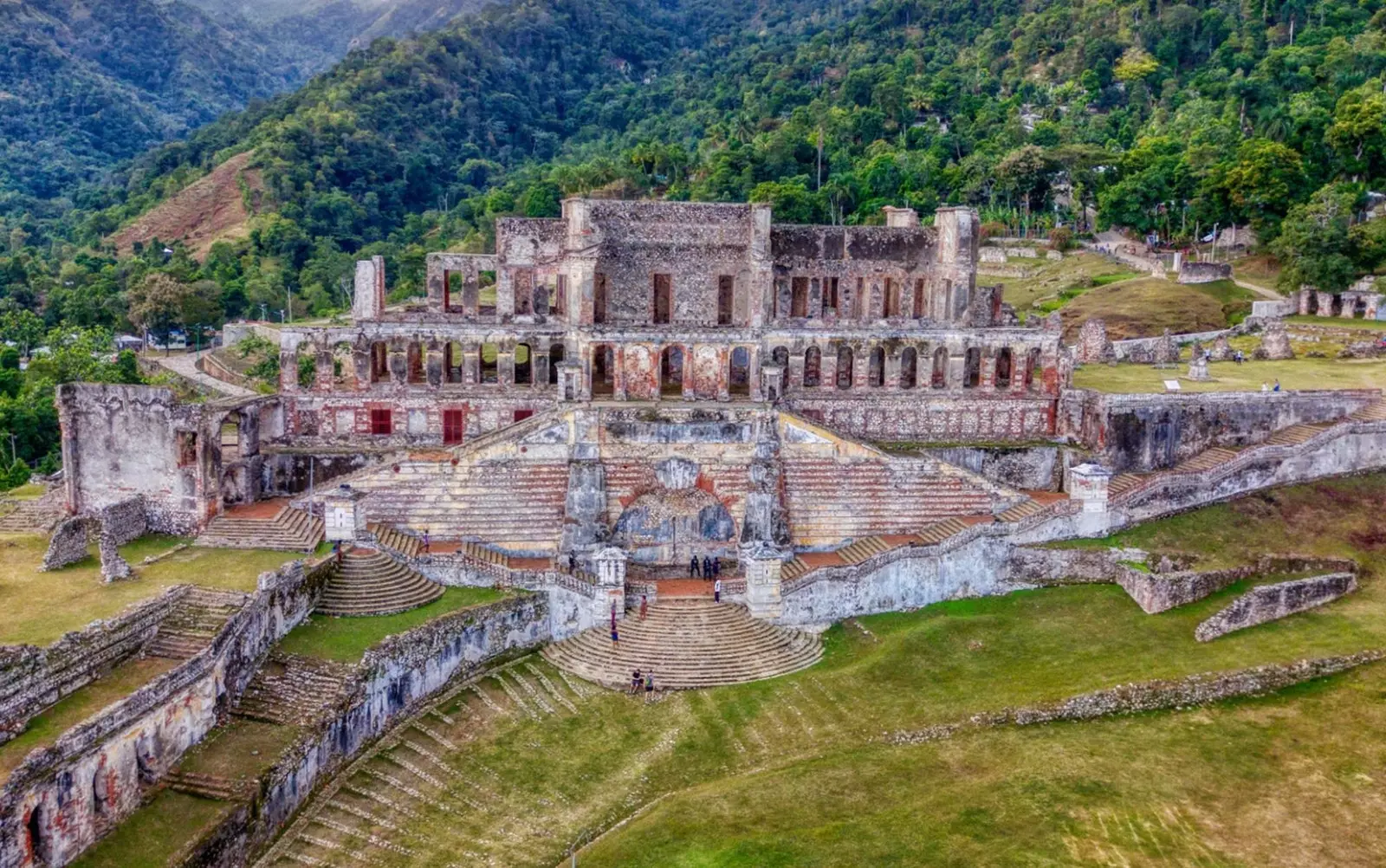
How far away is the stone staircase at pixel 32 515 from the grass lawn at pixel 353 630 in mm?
9120

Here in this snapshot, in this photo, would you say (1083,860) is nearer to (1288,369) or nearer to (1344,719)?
(1344,719)

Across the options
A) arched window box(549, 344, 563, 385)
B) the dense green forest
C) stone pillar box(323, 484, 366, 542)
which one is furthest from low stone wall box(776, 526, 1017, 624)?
the dense green forest

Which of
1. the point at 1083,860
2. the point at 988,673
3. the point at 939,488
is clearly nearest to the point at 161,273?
the point at 939,488

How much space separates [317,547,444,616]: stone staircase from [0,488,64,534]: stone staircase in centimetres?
857

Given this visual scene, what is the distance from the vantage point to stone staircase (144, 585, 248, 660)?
86.8ft

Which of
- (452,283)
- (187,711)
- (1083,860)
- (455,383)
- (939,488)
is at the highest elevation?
(452,283)

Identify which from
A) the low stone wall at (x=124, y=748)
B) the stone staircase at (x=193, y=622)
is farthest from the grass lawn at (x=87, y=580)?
the low stone wall at (x=124, y=748)

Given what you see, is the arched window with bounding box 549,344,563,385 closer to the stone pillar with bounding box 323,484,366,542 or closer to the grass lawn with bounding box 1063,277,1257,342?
the stone pillar with bounding box 323,484,366,542

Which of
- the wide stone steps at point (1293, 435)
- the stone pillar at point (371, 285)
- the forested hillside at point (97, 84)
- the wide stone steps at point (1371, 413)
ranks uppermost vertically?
the forested hillside at point (97, 84)

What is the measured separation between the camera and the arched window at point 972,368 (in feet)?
141

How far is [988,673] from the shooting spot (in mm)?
30453

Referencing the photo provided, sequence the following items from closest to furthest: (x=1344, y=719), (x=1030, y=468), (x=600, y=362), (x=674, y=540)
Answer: (x=1344, y=719), (x=674, y=540), (x=1030, y=468), (x=600, y=362)

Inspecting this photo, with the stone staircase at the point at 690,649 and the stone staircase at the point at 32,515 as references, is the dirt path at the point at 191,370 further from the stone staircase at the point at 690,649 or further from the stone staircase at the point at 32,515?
the stone staircase at the point at 690,649

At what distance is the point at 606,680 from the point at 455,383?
13890mm
